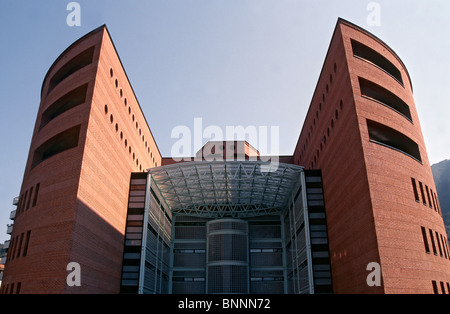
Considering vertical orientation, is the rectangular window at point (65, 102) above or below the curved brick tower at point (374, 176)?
above

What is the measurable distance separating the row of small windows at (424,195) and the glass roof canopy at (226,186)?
1087 centimetres

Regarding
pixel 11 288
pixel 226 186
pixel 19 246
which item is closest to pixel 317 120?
pixel 226 186

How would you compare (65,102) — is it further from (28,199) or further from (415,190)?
(415,190)

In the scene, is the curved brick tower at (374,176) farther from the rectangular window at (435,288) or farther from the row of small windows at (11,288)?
the row of small windows at (11,288)

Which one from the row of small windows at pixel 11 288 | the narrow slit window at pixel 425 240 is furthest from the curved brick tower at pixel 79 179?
the narrow slit window at pixel 425 240

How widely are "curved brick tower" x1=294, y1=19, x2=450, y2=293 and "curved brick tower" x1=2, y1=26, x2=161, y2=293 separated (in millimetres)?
17552

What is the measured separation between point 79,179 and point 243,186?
21.8 m

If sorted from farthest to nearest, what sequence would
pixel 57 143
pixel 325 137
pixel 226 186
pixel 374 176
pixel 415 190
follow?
pixel 226 186 < pixel 325 137 < pixel 57 143 < pixel 415 190 < pixel 374 176

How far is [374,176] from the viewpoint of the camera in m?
22.9

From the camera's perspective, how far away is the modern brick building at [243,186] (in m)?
22.3

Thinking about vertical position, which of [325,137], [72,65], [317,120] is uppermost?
[72,65]

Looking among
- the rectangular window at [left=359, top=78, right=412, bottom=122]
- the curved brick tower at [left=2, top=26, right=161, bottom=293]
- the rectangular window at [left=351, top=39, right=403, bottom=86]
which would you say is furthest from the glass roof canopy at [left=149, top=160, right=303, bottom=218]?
the rectangular window at [left=351, top=39, right=403, bottom=86]
